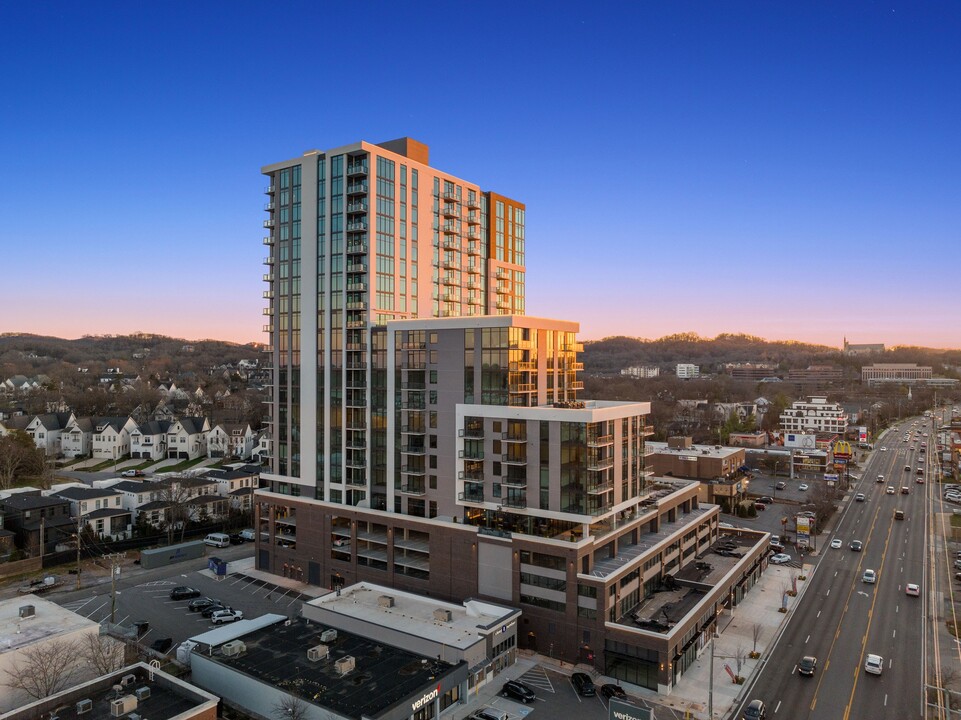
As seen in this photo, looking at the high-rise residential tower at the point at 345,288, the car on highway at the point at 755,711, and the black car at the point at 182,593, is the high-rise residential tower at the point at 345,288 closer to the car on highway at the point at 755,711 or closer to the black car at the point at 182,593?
the black car at the point at 182,593

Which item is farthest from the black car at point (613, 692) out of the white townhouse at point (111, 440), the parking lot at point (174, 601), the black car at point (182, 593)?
the white townhouse at point (111, 440)

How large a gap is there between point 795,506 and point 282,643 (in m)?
79.7

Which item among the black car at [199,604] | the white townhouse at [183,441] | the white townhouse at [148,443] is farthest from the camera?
the white townhouse at [183,441]

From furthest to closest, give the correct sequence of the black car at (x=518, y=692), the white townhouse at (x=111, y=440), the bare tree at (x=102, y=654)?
1. the white townhouse at (x=111, y=440)
2. the black car at (x=518, y=692)
3. the bare tree at (x=102, y=654)

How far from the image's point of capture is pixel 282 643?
38.5 m

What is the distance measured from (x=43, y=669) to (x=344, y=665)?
50.8 feet

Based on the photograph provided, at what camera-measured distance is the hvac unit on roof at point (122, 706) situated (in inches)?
1112

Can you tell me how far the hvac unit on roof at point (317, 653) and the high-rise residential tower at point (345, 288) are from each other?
61.3 feet

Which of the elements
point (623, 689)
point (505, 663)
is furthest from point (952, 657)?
point (505, 663)

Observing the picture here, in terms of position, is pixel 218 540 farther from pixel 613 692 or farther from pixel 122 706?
pixel 613 692

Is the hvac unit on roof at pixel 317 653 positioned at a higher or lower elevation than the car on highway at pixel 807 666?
higher

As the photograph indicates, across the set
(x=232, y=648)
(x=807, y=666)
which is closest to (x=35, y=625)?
(x=232, y=648)

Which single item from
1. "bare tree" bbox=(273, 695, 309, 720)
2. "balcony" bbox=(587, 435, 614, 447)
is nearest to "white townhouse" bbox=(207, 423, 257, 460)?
"balcony" bbox=(587, 435, 614, 447)

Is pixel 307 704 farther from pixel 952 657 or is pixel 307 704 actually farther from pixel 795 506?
pixel 795 506
